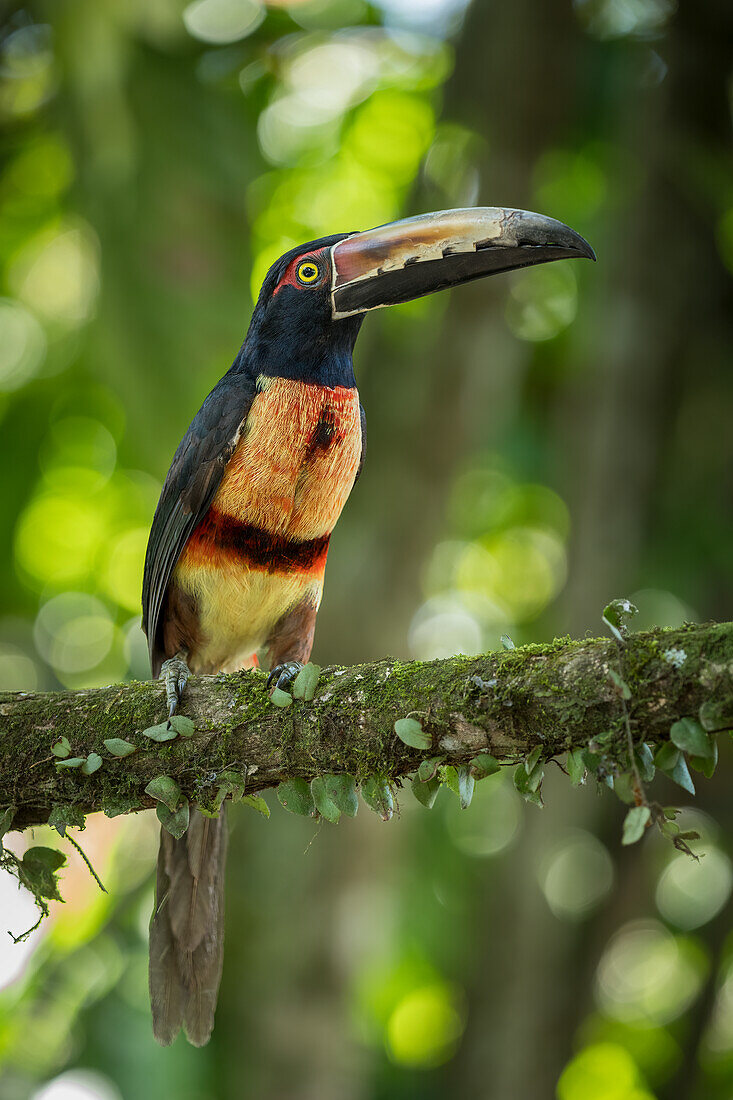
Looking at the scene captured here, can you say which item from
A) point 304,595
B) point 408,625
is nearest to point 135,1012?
point 408,625

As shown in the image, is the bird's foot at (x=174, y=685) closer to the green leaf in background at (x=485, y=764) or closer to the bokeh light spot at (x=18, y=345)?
the green leaf in background at (x=485, y=764)

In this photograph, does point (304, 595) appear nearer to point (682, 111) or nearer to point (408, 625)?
point (408, 625)

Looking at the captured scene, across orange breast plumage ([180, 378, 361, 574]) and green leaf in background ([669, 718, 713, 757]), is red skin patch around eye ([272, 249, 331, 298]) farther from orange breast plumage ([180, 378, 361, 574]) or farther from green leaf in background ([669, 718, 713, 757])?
green leaf in background ([669, 718, 713, 757])

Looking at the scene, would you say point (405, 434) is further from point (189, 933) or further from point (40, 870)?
point (40, 870)

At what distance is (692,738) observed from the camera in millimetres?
2080

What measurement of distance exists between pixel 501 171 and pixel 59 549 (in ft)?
14.0

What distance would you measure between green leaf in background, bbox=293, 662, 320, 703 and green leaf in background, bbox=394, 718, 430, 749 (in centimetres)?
34

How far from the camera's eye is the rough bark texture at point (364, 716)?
2.17 meters

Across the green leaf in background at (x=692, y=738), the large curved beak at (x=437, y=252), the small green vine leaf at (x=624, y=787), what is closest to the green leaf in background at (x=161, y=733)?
the small green vine leaf at (x=624, y=787)

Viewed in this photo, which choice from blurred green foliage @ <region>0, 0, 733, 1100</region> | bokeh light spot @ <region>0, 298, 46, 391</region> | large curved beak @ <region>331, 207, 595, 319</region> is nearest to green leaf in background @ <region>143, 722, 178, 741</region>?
large curved beak @ <region>331, 207, 595, 319</region>

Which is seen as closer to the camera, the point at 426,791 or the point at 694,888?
the point at 426,791

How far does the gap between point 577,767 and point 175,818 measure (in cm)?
114

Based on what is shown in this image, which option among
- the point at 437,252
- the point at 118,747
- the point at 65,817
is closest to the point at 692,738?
the point at 118,747

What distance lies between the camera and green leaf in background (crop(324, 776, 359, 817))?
2.65 meters
